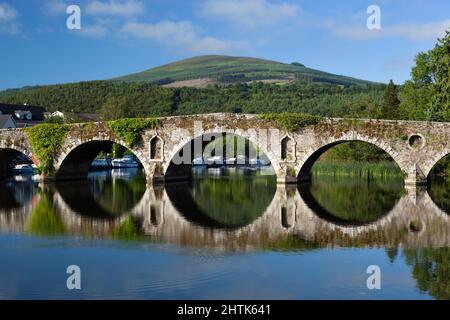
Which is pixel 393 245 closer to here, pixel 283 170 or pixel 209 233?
pixel 209 233

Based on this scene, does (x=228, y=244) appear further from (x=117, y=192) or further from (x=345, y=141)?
(x=345, y=141)

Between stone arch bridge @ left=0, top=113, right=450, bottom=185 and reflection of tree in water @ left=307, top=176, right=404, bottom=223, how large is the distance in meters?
2.14

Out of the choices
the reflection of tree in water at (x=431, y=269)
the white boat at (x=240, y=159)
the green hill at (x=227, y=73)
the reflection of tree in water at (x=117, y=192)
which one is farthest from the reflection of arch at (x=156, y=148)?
the green hill at (x=227, y=73)

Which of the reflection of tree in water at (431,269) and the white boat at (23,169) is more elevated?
the white boat at (23,169)

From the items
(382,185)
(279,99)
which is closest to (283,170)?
(382,185)

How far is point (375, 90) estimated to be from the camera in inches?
4336

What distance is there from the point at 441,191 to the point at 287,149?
9.87 meters

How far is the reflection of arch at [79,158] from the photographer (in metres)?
45.6

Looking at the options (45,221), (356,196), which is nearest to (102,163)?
(356,196)

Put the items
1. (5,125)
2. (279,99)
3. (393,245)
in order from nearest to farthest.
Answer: (393,245) → (5,125) → (279,99)

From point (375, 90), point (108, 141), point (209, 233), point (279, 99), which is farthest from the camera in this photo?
point (375, 90)

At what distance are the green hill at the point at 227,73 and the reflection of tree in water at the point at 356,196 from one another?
91014 mm

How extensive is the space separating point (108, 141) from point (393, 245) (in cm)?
2924

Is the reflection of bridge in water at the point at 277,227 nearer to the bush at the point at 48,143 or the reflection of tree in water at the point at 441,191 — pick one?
the reflection of tree in water at the point at 441,191
